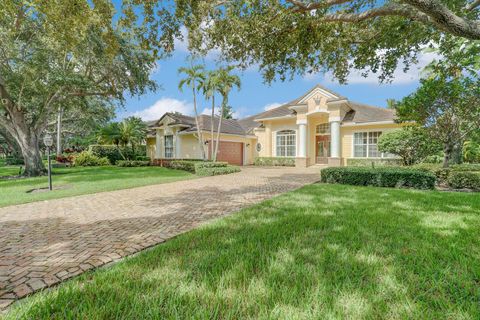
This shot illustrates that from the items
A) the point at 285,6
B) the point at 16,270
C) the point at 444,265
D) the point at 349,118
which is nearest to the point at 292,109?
the point at 349,118

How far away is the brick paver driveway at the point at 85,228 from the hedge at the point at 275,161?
1476 cm

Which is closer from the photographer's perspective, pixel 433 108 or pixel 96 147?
pixel 433 108

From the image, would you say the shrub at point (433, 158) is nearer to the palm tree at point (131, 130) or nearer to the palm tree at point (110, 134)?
the palm tree at point (131, 130)

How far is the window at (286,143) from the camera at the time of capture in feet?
76.8

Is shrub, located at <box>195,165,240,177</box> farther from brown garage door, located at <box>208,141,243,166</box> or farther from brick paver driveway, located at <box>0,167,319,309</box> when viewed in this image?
brown garage door, located at <box>208,141,243,166</box>

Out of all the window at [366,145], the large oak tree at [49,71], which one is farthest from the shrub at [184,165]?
the window at [366,145]

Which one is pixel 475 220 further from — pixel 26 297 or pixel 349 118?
pixel 349 118

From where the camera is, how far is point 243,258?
3.17 m

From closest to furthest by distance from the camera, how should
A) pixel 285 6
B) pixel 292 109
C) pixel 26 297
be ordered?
pixel 26 297 → pixel 285 6 → pixel 292 109

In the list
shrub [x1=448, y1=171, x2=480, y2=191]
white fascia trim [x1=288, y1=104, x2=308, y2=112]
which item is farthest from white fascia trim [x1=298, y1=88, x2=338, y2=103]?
shrub [x1=448, y1=171, x2=480, y2=191]

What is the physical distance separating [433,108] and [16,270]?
14.6 meters

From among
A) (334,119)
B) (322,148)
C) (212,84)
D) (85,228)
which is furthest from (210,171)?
(322,148)

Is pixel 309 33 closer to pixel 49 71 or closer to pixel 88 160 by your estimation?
pixel 49 71

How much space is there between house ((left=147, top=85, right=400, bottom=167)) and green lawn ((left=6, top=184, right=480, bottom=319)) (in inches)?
655
